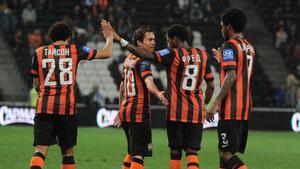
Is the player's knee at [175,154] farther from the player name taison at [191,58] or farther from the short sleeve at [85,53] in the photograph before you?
the short sleeve at [85,53]

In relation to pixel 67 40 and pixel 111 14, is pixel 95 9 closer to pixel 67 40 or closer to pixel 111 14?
pixel 111 14

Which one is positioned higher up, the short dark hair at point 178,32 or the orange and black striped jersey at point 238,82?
the short dark hair at point 178,32

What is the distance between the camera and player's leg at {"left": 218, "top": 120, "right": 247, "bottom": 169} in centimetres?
970

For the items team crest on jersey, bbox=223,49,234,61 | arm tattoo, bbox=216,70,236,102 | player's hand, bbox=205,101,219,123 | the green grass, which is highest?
team crest on jersey, bbox=223,49,234,61

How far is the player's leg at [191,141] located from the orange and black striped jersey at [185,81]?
9 cm

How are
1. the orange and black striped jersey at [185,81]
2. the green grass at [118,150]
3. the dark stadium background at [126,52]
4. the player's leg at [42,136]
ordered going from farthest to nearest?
the dark stadium background at [126,52]
the green grass at [118,150]
the orange and black striped jersey at [185,81]
the player's leg at [42,136]

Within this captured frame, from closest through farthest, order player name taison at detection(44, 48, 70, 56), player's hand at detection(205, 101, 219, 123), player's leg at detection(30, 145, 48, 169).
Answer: player's hand at detection(205, 101, 219, 123) → player's leg at detection(30, 145, 48, 169) → player name taison at detection(44, 48, 70, 56)

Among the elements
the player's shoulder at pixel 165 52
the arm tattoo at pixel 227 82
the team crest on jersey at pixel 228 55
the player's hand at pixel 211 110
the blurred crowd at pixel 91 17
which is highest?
the blurred crowd at pixel 91 17

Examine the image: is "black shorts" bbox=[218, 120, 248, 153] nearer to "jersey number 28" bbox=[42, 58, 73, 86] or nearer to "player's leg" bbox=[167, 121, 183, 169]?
"player's leg" bbox=[167, 121, 183, 169]

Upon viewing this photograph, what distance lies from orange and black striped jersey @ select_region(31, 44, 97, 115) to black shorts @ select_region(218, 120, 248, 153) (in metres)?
1.97

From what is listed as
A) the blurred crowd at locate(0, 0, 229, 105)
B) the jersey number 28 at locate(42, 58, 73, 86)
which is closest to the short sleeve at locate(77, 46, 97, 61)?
the jersey number 28 at locate(42, 58, 73, 86)

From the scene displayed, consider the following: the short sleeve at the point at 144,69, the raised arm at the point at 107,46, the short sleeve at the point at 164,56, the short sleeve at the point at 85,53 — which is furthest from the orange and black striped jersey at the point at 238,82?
the short sleeve at the point at 85,53

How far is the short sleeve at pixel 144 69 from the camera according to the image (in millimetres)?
10742

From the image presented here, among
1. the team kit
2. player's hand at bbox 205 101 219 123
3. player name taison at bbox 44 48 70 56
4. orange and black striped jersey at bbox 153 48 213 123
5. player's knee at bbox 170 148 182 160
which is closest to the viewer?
player's hand at bbox 205 101 219 123
